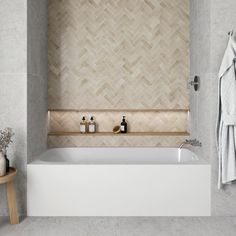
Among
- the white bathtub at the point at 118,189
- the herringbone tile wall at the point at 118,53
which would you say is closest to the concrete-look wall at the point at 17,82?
the white bathtub at the point at 118,189

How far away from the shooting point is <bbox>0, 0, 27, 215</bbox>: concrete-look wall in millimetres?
3018

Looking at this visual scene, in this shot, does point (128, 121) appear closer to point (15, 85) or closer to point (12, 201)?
point (15, 85)

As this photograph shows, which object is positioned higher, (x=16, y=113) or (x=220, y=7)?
(x=220, y=7)

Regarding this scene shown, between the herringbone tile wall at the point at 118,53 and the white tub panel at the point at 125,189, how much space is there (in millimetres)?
1176

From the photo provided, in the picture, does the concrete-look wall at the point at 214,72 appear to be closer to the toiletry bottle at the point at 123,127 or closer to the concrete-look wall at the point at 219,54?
the concrete-look wall at the point at 219,54

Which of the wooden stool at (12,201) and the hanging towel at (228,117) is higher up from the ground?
the hanging towel at (228,117)

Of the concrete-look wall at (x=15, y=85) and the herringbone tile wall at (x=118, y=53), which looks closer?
the concrete-look wall at (x=15, y=85)

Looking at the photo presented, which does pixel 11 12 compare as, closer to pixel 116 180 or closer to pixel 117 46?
pixel 117 46

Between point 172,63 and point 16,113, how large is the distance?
193cm

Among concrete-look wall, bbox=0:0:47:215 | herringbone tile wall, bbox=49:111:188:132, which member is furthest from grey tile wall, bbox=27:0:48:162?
herringbone tile wall, bbox=49:111:188:132

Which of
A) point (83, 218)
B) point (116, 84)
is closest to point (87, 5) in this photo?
point (116, 84)

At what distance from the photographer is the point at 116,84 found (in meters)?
3.97

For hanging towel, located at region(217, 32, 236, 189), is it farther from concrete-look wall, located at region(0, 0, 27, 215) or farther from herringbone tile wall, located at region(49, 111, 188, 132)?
concrete-look wall, located at region(0, 0, 27, 215)

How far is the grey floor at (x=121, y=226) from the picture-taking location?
266 cm
